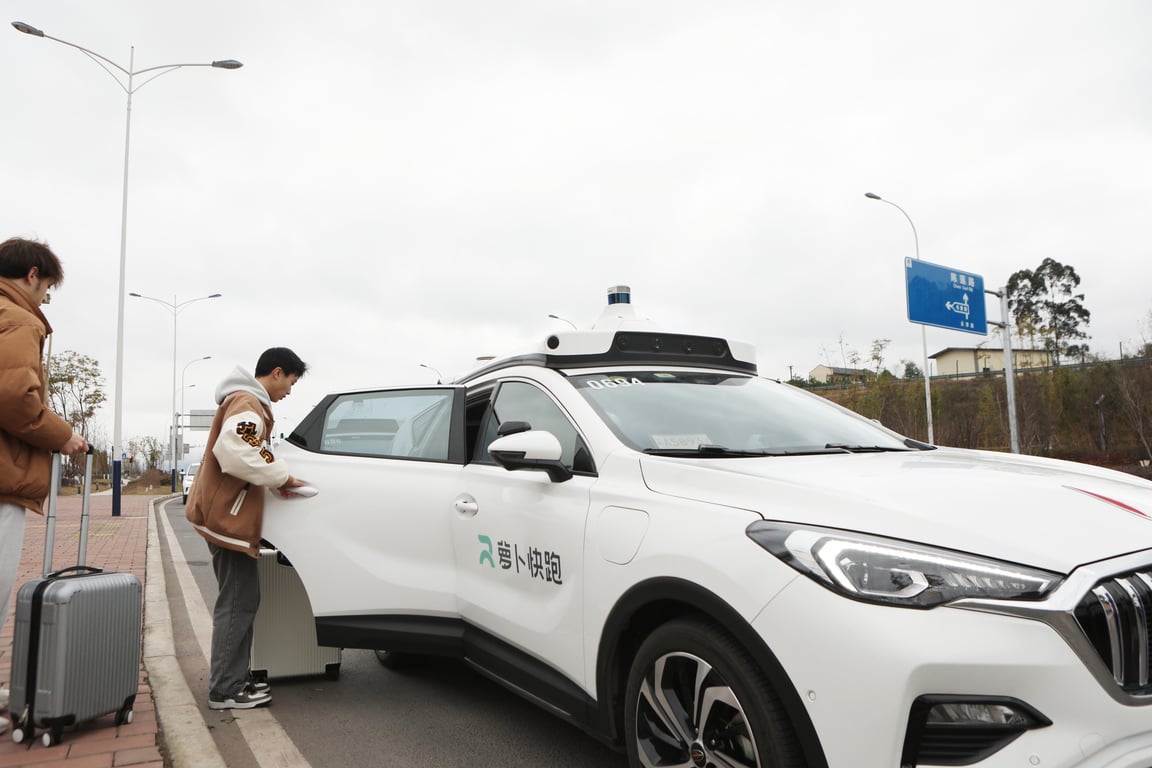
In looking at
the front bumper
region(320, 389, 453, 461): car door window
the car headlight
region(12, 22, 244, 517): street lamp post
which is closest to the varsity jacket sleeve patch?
region(320, 389, 453, 461): car door window

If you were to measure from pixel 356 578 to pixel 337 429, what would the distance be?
0.93 metres

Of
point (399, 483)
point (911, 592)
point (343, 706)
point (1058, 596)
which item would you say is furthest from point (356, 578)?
point (1058, 596)

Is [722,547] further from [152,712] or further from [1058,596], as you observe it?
[152,712]

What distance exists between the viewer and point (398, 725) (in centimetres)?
380

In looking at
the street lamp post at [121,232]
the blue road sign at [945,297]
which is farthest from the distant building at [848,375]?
the street lamp post at [121,232]

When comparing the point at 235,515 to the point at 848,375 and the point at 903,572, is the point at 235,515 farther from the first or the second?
the point at 848,375

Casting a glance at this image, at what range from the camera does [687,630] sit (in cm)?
229

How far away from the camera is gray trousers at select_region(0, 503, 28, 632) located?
3391 mm

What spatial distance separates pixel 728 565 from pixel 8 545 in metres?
Answer: 3.06

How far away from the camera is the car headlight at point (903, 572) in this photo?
1.83 m

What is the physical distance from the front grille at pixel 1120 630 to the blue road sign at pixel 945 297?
23.1 m

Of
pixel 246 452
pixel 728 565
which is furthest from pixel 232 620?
pixel 728 565

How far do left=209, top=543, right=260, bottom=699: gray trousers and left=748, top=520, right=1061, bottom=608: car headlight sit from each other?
A: 3062mm

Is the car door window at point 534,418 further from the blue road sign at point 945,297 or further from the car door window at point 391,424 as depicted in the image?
the blue road sign at point 945,297
